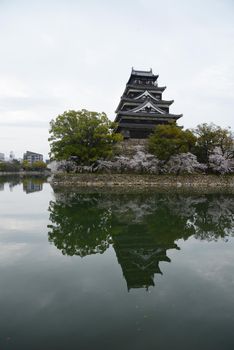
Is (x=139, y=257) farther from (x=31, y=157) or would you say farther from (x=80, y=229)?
(x=31, y=157)

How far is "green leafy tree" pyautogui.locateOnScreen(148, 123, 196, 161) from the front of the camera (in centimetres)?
2980

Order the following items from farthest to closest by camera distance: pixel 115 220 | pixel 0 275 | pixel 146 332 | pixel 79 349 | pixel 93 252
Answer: pixel 115 220
pixel 93 252
pixel 0 275
pixel 146 332
pixel 79 349

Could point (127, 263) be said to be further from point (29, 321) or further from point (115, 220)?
point (115, 220)

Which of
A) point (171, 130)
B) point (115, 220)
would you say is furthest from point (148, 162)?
point (115, 220)

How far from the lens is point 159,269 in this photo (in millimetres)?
6199

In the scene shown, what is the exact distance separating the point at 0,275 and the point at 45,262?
3.76ft

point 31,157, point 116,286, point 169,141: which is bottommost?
point 116,286

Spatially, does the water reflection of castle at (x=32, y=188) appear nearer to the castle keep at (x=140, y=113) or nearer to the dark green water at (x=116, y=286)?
the castle keep at (x=140, y=113)

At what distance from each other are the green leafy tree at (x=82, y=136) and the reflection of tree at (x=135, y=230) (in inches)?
612

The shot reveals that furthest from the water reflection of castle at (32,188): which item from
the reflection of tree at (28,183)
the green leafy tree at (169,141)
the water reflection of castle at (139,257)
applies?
the water reflection of castle at (139,257)

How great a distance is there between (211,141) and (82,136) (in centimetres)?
1497

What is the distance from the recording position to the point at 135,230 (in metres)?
9.78

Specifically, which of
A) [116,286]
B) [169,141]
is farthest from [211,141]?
[116,286]

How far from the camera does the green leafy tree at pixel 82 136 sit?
3000 centimetres
